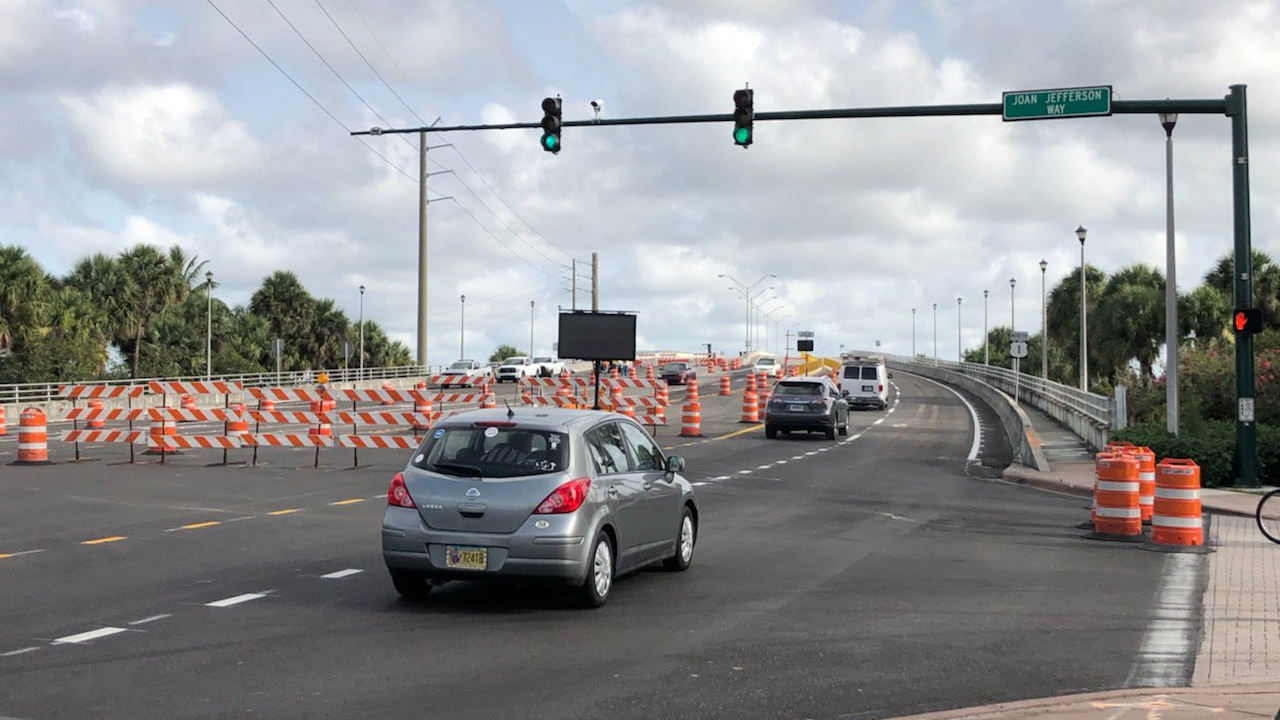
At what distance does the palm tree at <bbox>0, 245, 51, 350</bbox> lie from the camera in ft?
163

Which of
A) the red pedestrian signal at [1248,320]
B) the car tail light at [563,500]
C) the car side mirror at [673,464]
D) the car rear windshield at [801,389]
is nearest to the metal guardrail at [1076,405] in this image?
the car rear windshield at [801,389]

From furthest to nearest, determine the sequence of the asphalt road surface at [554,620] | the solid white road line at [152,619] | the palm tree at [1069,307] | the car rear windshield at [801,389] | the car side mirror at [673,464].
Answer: the palm tree at [1069,307], the car rear windshield at [801,389], the car side mirror at [673,464], the solid white road line at [152,619], the asphalt road surface at [554,620]

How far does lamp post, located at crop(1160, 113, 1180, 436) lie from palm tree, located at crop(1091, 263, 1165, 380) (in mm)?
22833

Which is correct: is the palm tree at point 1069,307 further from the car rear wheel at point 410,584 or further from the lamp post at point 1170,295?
the car rear wheel at point 410,584

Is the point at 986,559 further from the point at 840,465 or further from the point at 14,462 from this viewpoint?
the point at 14,462

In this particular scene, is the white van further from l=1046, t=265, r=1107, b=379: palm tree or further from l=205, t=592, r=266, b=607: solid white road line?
l=205, t=592, r=266, b=607: solid white road line

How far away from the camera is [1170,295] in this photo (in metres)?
25.2

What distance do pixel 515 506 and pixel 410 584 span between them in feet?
4.00

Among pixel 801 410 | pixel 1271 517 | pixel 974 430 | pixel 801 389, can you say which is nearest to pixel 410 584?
pixel 1271 517

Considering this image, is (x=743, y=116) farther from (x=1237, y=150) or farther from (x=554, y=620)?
(x=554, y=620)

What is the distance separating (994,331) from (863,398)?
90.1m

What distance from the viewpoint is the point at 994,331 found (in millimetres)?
138625

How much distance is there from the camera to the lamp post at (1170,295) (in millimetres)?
24906

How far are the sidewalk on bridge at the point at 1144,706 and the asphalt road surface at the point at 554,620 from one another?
0.32m
